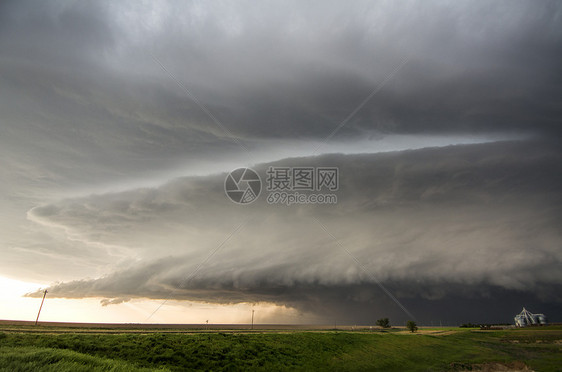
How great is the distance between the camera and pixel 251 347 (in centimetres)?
3506

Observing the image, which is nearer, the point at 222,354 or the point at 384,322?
the point at 222,354

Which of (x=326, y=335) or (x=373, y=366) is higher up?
(x=326, y=335)

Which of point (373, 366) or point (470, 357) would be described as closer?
point (373, 366)

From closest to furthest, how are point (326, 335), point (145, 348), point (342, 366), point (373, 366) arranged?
point (145, 348)
point (342, 366)
point (373, 366)
point (326, 335)

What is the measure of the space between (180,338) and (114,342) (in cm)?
722

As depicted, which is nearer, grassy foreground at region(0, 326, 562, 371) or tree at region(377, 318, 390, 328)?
grassy foreground at region(0, 326, 562, 371)

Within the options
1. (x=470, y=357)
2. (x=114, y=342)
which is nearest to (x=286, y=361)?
(x=114, y=342)

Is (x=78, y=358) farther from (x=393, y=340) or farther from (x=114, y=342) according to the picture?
(x=393, y=340)

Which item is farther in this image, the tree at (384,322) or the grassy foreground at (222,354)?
the tree at (384,322)

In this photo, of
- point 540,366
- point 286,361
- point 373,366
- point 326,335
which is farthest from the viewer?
point 326,335

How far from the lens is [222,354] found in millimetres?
31078

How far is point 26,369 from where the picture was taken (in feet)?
49.0

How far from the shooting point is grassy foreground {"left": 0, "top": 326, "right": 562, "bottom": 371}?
1828 centimetres

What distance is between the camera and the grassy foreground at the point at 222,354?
18.3m
